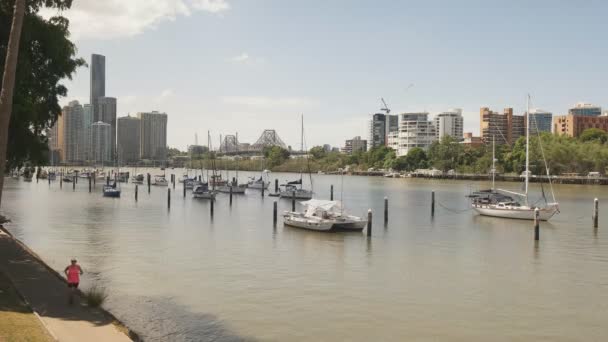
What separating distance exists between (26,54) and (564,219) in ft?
209

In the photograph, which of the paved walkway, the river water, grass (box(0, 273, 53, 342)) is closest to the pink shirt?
the paved walkway

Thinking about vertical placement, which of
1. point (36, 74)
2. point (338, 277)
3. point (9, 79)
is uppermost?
point (36, 74)

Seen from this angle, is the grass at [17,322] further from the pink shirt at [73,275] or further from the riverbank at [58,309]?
the pink shirt at [73,275]

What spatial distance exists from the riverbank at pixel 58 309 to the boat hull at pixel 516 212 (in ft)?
184

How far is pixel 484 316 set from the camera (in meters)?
26.7

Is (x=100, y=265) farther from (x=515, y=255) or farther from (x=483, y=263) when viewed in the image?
(x=515, y=255)

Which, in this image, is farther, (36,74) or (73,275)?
(36,74)

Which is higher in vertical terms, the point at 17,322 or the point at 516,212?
the point at 17,322

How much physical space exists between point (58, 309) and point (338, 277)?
17976 mm

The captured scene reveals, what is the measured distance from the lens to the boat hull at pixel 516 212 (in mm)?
67688

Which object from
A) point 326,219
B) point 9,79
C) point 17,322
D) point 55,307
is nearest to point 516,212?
point 326,219

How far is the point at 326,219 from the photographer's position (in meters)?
56.4

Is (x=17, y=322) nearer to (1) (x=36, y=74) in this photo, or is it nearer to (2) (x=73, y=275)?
(2) (x=73, y=275)

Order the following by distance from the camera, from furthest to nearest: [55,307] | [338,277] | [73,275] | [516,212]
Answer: [516,212], [338,277], [73,275], [55,307]
